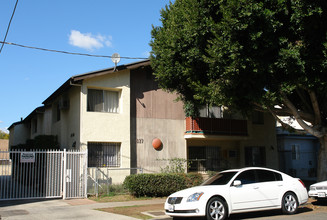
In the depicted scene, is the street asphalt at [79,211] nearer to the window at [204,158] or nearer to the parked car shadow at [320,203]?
the parked car shadow at [320,203]

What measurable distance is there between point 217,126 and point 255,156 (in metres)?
4.60

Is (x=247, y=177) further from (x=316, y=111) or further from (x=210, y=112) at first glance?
(x=210, y=112)

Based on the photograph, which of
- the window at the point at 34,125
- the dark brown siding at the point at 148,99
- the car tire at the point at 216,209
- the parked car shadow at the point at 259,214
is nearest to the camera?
the car tire at the point at 216,209

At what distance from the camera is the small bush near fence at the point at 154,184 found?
1470 centimetres

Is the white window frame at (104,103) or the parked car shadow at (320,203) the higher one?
the white window frame at (104,103)

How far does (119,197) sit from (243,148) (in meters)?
9.75

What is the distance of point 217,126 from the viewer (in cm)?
1953

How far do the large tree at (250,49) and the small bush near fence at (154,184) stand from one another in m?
4.23

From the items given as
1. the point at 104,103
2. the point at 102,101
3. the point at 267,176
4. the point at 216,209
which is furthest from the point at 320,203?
the point at 102,101

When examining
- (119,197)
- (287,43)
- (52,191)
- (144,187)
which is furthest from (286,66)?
(52,191)

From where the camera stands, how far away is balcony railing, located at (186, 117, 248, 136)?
18938 millimetres

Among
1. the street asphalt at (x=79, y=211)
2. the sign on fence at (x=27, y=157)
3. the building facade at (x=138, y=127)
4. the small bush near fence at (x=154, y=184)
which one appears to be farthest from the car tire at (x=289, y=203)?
the sign on fence at (x=27, y=157)

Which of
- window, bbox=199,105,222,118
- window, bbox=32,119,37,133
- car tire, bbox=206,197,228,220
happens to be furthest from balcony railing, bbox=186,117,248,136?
window, bbox=32,119,37,133

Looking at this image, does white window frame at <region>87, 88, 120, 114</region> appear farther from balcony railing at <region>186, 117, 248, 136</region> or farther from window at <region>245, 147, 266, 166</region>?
window at <region>245, 147, 266, 166</region>
